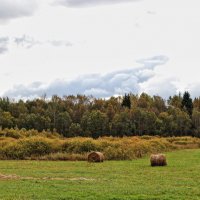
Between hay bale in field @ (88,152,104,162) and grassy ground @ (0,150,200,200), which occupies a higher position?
hay bale in field @ (88,152,104,162)

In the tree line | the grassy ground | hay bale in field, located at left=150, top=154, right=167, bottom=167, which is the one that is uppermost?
the tree line

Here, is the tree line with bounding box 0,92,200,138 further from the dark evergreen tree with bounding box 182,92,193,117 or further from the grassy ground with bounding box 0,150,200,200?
the grassy ground with bounding box 0,150,200,200

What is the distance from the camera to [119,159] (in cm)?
5141

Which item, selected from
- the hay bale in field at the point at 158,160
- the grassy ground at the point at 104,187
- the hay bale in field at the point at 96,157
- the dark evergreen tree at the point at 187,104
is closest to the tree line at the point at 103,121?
the dark evergreen tree at the point at 187,104

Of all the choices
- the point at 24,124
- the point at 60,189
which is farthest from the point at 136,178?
the point at 24,124

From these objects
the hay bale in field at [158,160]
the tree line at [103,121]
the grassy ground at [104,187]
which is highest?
the tree line at [103,121]

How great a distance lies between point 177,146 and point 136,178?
167 feet

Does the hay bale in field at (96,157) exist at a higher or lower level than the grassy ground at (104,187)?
higher

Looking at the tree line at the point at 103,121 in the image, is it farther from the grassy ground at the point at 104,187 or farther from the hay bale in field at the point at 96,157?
the grassy ground at the point at 104,187

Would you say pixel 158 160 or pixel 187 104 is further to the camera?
pixel 187 104

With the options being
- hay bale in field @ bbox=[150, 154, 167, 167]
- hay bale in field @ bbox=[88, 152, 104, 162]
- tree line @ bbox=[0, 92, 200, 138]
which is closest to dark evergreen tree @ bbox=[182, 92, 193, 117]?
tree line @ bbox=[0, 92, 200, 138]

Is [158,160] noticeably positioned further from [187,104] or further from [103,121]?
[187,104]

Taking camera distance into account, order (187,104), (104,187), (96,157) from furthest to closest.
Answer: (187,104) < (96,157) < (104,187)

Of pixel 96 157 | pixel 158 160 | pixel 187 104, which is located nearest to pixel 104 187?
pixel 158 160
